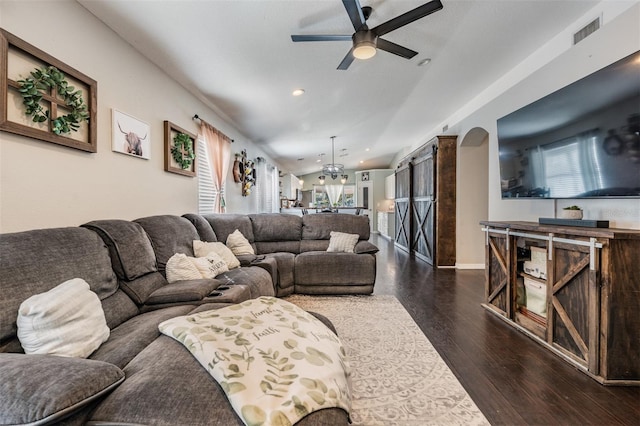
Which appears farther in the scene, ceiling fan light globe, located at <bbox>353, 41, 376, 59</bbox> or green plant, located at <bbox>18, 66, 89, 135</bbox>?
ceiling fan light globe, located at <bbox>353, 41, 376, 59</bbox>

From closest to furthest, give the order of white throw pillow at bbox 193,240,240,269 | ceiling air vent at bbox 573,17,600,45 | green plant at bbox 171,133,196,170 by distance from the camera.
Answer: ceiling air vent at bbox 573,17,600,45 < white throw pillow at bbox 193,240,240,269 < green plant at bbox 171,133,196,170

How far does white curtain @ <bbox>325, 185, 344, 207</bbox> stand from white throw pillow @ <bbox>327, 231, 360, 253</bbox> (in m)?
9.58

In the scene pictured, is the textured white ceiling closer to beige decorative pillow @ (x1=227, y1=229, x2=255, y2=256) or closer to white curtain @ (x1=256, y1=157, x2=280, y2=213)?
white curtain @ (x1=256, y1=157, x2=280, y2=213)

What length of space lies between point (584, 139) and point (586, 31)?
1.11 m

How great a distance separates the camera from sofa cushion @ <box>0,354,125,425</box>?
0.75 metres

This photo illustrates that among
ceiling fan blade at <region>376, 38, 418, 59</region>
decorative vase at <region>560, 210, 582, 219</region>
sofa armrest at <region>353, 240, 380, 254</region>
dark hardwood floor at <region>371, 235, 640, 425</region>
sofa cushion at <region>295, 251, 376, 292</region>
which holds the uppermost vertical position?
ceiling fan blade at <region>376, 38, 418, 59</region>

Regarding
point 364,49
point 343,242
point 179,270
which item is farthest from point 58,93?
point 343,242

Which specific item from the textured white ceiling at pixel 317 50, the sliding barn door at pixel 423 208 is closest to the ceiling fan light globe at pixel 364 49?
the textured white ceiling at pixel 317 50

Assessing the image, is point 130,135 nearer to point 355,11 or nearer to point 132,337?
point 132,337

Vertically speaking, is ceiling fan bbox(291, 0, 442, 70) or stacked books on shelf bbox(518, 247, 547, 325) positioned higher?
ceiling fan bbox(291, 0, 442, 70)

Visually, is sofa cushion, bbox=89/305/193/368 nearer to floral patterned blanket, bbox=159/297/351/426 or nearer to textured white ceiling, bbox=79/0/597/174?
floral patterned blanket, bbox=159/297/351/426

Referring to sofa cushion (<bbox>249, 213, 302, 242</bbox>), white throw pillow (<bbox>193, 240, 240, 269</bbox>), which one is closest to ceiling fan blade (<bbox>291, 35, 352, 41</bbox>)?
white throw pillow (<bbox>193, 240, 240, 269</bbox>)

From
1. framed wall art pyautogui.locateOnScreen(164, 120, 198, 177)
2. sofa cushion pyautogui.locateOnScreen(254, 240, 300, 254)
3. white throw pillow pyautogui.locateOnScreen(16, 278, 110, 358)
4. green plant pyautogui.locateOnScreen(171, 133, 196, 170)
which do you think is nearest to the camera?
white throw pillow pyautogui.locateOnScreen(16, 278, 110, 358)

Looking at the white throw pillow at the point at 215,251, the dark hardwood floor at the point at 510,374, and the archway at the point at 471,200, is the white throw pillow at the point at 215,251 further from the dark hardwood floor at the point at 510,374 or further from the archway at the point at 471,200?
the archway at the point at 471,200
